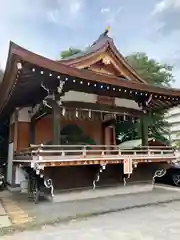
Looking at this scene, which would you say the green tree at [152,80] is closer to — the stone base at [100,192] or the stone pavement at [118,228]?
the stone base at [100,192]

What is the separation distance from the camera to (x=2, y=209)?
6348mm

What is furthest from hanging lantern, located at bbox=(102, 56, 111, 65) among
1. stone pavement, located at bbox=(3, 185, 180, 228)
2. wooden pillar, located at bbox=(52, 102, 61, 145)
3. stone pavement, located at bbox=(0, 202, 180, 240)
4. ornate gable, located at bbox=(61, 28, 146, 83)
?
stone pavement, located at bbox=(0, 202, 180, 240)

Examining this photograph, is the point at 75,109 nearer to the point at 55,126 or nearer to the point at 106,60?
the point at 55,126

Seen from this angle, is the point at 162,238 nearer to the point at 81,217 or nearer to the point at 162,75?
the point at 81,217

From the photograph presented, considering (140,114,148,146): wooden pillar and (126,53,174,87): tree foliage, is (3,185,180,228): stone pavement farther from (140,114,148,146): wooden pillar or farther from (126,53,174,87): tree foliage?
(126,53,174,87): tree foliage

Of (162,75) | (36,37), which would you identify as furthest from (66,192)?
(162,75)

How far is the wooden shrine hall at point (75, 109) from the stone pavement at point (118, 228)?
194 centimetres

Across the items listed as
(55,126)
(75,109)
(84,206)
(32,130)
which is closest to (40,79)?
(55,126)

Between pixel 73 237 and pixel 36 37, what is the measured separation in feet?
29.4

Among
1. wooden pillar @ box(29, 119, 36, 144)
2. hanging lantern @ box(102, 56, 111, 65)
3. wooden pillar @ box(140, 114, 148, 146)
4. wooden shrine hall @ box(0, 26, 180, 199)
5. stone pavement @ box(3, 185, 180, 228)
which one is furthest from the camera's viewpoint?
hanging lantern @ box(102, 56, 111, 65)

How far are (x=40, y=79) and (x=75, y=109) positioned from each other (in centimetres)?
155

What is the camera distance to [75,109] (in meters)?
7.92

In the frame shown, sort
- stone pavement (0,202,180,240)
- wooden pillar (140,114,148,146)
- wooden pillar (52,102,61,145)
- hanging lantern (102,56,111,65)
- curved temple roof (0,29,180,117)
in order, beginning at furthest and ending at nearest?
hanging lantern (102,56,111,65) → wooden pillar (140,114,148,146) → wooden pillar (52,102,61,145) → curved temple roof (0,29,180,117) → stone pavement (0,202,180,240)

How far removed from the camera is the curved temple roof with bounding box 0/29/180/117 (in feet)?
19.0
